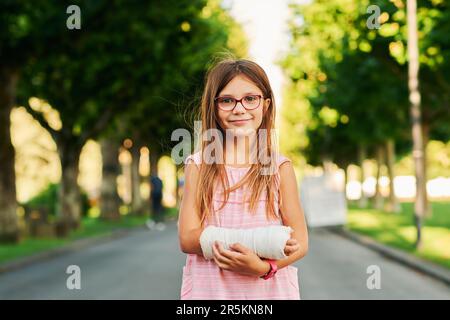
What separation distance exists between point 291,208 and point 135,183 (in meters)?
36.8

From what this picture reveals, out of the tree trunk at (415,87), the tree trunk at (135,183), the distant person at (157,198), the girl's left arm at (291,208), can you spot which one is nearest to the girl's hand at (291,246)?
the girl's left arm at (291,208)

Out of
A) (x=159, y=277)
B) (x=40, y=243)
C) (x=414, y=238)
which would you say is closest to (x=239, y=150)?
(x=159, y=277)

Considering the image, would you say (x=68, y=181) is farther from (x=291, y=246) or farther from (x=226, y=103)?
(x=291, y=246)

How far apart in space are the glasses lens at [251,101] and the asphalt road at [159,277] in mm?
7931

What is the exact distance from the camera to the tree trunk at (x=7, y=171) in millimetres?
18828

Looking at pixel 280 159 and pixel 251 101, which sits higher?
pixel 251 101

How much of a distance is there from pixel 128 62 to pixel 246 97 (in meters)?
22.1

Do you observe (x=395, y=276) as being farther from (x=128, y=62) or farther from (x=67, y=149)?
(x=67, y=149)

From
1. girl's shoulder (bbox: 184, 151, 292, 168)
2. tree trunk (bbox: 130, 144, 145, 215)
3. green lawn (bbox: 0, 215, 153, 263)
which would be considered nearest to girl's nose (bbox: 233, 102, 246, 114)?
girl's shoulder (bbox: 184, 151, 292, 168)

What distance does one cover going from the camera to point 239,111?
257 centimetres

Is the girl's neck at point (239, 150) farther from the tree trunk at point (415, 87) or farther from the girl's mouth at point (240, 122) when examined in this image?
the tree trunk at point (415, 87)

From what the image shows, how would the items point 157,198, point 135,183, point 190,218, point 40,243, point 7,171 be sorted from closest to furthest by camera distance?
point 190,218
point 7,171
point 40,243
point 157,198
point 135,183

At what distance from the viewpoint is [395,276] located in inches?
513
